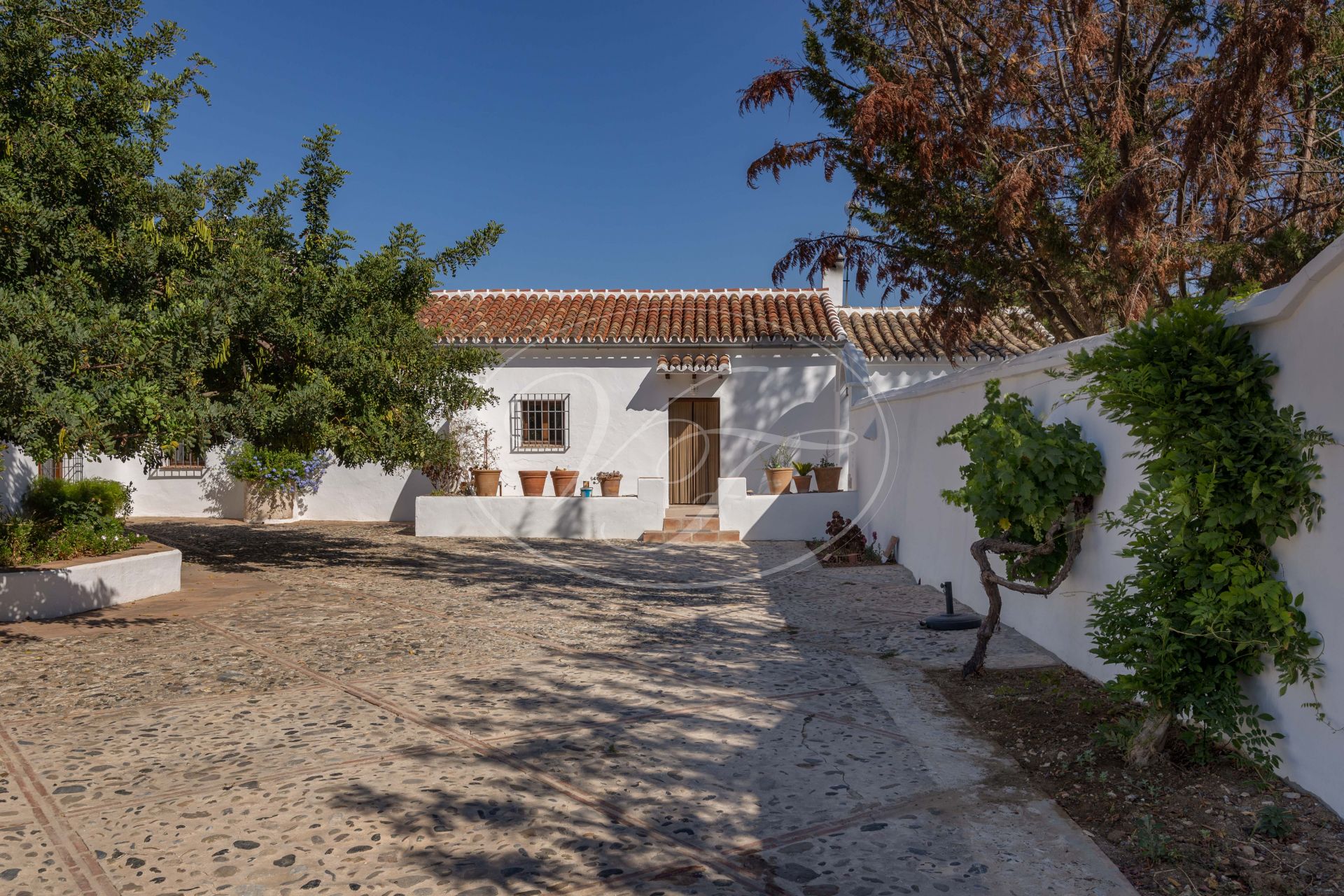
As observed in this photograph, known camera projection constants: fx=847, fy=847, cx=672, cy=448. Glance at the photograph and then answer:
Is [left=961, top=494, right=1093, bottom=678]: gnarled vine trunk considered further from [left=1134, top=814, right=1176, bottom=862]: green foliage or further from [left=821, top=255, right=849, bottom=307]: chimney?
[left=821, top=255, right=849, bottom=307]: chimney

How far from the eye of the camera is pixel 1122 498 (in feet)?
15.8

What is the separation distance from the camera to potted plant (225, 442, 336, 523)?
1585 centimetres

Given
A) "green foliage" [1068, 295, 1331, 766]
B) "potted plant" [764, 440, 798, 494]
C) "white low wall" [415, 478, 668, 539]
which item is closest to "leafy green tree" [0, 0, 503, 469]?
"white low wall" [415, 478, 668, 539]

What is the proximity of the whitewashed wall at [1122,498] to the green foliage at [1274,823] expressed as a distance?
0.21 meters

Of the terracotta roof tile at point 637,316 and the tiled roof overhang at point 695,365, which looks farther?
the terracotta roof tile at point 637,316

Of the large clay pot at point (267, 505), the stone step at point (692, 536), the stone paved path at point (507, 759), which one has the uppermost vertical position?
the large clay pot at point (267, 505)

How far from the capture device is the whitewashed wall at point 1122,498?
3115mm

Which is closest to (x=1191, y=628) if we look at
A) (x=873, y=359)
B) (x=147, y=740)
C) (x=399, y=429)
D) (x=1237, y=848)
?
(x=1237, y=848)

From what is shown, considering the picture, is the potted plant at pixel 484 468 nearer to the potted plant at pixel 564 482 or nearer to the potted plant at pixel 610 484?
the potted plant at pixel 564 482

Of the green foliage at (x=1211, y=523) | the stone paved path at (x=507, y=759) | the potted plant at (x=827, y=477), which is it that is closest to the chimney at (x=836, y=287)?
the potted plant at (x=827, y=477)

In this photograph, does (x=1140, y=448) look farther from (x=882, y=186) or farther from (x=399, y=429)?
(x=399, y=429)

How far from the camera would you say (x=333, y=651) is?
258 inches

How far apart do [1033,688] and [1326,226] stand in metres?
5.04

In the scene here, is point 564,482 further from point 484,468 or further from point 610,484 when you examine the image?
point 484,468
